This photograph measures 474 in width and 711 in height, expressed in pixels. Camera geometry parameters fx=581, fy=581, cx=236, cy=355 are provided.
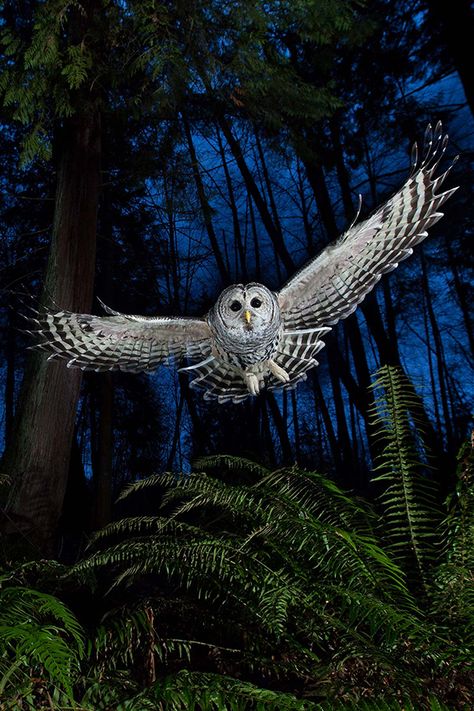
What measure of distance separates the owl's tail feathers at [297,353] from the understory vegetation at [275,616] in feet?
0.75

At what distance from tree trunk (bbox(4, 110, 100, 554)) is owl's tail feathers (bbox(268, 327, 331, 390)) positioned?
0.87m

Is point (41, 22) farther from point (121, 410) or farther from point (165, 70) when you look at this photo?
point (121, 410)

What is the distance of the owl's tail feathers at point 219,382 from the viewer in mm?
1688

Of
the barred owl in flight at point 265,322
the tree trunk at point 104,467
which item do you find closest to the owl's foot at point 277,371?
the barred owl in flight at point 265,322

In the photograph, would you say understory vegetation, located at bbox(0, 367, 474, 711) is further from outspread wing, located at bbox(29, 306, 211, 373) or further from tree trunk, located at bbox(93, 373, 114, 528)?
tree trunk, located at bbox(93, 373, 114, 528)

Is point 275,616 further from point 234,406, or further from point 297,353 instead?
point 234,406

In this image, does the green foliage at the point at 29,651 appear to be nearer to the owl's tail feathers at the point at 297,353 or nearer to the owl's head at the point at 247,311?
the owl's head at the point at 247,311

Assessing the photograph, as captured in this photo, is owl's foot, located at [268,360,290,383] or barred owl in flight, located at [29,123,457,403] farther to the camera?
owl's foot, located at [268,360,290,383]

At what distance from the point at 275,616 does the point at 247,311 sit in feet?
2.32

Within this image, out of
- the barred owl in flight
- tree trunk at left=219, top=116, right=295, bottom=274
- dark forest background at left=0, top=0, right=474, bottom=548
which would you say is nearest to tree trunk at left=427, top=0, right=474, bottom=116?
dark forest background at left=0, top=0, right=474, bottom=548

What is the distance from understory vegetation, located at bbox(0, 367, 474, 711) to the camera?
3.10 ft

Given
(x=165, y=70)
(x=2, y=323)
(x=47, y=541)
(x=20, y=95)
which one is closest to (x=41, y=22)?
(x=20, y=95)

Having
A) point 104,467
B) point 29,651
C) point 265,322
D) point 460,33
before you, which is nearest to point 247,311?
point 265,322

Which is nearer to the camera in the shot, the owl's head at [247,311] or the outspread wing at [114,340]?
the owl's head at [247,311]
